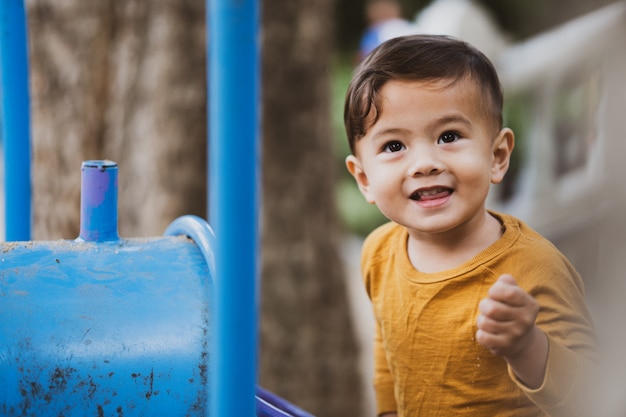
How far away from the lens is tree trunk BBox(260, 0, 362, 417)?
3354 mm

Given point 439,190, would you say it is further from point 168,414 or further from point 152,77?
point 152,77

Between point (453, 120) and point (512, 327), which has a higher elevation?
point (453, 120)

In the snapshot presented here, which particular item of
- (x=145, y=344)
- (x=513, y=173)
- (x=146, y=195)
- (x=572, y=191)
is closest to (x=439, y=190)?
(x=145, y=344)

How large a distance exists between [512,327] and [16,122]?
106 centimetres

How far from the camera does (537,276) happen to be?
114 centimetres

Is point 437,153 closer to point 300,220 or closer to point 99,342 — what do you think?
point 99,342

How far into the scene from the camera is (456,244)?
4.07ft

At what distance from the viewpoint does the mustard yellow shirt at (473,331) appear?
1110 millimetres

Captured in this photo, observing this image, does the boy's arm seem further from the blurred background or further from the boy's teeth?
the blurred background

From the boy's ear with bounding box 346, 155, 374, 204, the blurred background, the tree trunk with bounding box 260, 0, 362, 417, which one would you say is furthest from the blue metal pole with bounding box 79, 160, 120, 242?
the tree trunk with bounding box 260, 0, 362, 417

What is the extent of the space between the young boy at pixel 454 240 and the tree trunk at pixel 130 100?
1.93 meters

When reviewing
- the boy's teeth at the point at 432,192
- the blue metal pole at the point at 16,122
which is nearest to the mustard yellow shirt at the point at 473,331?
the boy's teeth at the point at 432,192

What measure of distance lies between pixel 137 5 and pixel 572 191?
1673 millimetres

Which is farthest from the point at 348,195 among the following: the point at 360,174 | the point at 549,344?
the point at 549,344
